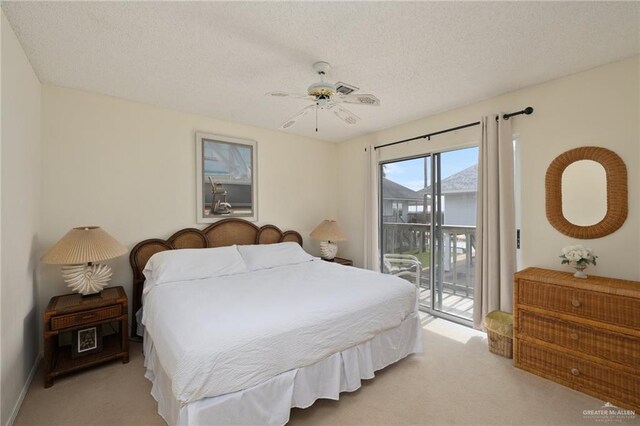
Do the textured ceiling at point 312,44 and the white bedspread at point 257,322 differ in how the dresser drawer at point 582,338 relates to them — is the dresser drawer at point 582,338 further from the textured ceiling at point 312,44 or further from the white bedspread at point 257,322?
the textured ceiling at point 312,44

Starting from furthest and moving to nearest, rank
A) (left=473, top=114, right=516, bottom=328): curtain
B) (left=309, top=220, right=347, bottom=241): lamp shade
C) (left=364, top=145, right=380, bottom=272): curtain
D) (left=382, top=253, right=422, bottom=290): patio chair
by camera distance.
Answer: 1. (left=364, top=145, right=380, bottom=272): curtain
2. (left=309, top=220, right=347, bottom=241): lamp shade
3. (left=382, top=253, right=422, bottom=290): patio chair
4. (left=473, top=114, right=516, bottom=328): curtain

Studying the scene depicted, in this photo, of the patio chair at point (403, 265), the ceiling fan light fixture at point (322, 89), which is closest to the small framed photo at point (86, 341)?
the ceiling fan light fixture at point (322, 89)

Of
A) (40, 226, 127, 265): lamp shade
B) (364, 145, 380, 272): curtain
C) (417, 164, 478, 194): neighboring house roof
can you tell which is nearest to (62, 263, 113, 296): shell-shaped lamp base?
(40, 226, 127, 265): lamp shade

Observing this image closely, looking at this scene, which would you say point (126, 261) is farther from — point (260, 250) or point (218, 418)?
point (218, 418)

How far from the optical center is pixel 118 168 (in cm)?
298

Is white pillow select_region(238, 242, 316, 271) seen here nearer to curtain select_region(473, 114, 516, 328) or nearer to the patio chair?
the patio chair

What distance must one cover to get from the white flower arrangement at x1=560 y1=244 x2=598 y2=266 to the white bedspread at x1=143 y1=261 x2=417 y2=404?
1.27 meters

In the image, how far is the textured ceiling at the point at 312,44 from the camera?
1.69 meters

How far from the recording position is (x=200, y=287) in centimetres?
246

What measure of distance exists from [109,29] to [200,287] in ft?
6.60

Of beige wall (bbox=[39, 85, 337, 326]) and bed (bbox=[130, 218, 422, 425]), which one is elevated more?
beige wall (bbox=[39, 85, 337, 326])

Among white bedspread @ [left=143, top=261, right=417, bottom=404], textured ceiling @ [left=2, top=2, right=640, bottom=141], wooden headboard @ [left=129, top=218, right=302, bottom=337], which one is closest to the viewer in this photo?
white bedspread @ [left=143, top=261, right=417, bottom=404]

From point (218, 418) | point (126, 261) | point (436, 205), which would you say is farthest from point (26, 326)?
point (436, 205)

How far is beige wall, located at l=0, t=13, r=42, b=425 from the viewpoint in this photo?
1.73 meters
